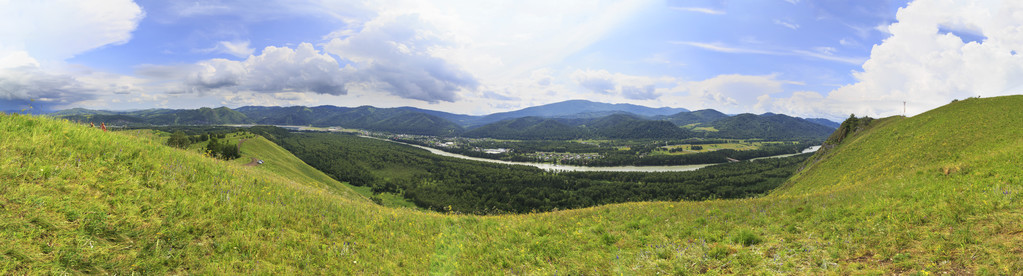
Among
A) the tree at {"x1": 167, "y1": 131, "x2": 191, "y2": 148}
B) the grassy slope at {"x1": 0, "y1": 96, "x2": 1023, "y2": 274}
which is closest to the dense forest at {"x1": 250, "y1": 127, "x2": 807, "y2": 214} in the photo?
the tree at {"x1": 167, "y1": 131, "x2": 191, "y2": 148}

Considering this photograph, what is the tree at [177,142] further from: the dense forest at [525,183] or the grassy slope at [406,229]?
the dense forest at [525,183]

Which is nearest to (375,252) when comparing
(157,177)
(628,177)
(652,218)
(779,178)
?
(157,177)

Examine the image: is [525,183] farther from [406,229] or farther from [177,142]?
[406,229]

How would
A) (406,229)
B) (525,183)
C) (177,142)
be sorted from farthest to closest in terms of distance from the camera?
(525,183) → (177,142) → (406,229)

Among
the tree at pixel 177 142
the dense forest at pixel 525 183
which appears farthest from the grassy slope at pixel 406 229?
the dense forest at pixel 525 183

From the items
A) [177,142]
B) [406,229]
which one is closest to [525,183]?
[177,142]

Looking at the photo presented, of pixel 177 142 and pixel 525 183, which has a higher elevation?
pixel 177 142
